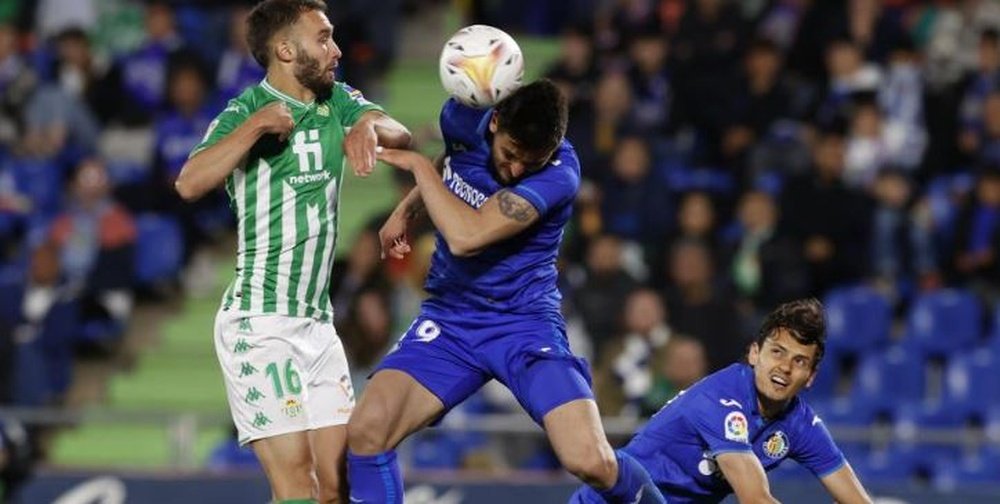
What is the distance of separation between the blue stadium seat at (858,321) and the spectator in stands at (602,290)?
1.29 metres

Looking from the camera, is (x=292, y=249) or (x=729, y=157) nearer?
(x=292, y=249)

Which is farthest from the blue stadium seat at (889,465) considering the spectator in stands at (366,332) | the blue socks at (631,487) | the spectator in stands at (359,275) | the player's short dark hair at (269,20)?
the player's short dark hair at (269,20)

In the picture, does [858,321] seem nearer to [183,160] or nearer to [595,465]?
[183,160]

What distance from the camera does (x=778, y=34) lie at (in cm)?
1563

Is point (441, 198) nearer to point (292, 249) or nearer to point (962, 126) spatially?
point (292, 249)

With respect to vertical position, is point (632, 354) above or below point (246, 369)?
above

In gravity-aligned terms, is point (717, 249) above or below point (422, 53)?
below

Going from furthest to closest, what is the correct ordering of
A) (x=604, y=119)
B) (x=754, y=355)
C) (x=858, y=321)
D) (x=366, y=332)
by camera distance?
(x=604, y=119) < (x=858, y=321) < (x=366, y=332) < (x=754, y=355)

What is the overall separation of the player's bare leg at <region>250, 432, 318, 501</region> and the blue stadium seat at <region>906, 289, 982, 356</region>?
248 inches

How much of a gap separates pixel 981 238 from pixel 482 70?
21.4ft

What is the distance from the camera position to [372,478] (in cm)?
779

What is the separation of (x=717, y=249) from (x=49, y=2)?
251 inches

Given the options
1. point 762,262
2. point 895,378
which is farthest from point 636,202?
point 895,378

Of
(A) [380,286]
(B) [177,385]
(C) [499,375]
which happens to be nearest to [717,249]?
(A) [380,286]
